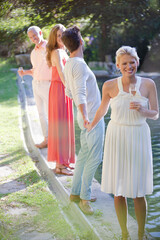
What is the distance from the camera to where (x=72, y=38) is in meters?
3.64

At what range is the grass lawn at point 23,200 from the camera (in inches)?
148

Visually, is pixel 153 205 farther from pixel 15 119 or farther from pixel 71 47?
pixel 15 119

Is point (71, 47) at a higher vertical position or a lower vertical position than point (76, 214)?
higher

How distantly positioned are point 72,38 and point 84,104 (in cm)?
64

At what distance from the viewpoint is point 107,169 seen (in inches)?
126

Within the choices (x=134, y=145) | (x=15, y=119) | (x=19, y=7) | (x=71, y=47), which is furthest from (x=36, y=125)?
(x=134, y=145)

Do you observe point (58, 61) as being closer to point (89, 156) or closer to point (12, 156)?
point (89, 156)

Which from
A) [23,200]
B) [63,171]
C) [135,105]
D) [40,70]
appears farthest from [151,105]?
[40,70]

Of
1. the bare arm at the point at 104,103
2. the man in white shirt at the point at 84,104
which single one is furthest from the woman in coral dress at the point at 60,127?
the bare arm at the point at 104,103

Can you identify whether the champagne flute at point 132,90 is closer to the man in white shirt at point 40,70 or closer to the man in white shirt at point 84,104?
the man in white shirt at point 84,104

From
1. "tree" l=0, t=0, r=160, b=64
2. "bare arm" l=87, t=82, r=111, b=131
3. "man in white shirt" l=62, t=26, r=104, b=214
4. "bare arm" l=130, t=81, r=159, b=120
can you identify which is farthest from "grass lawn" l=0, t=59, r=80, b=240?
"tree" l=0, t=0, r=160, b=64

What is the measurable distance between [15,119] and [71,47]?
6.03 m

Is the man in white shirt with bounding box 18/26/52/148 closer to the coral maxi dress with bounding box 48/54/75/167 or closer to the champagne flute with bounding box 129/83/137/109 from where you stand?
the coral maxi dress with bounding box 48/54/75/167

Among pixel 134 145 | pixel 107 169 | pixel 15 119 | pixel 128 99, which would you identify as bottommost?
pixel 15 119
